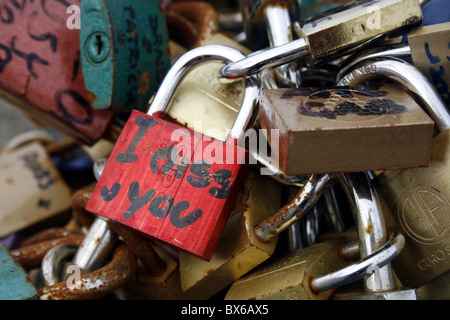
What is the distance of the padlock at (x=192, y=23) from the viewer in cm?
126

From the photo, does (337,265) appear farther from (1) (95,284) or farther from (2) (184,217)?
(1) (95,284)

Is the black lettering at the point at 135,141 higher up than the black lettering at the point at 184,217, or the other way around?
the black lettering at the point at 135,141

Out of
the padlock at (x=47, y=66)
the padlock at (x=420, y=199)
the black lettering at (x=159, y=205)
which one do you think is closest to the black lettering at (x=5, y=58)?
the padlock at (x=47, y=66)

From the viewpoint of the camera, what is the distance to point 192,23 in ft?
4.35

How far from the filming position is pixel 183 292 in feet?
3.11

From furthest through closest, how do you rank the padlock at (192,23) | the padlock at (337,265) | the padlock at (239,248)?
1. the padlock at (192,23)
2. the padlock at (239,248)
3. the padlock at (337,265)

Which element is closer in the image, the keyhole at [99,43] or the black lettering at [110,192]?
the black lettering at [110,192]

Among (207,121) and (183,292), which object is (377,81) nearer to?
(207,121)

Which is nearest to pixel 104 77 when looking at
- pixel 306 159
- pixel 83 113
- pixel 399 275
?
pixel 83 113

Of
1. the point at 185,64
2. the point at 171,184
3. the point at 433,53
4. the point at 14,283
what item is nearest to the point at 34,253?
the point at 14,283

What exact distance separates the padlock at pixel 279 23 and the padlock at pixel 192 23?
252mm

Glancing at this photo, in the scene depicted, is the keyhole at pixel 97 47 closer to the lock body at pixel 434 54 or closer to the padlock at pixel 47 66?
the padlock at pixel 47 66

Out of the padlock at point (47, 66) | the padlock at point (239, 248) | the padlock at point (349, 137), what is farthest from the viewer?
the padlock at point (47, 66)

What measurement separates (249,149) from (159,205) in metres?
0.20
